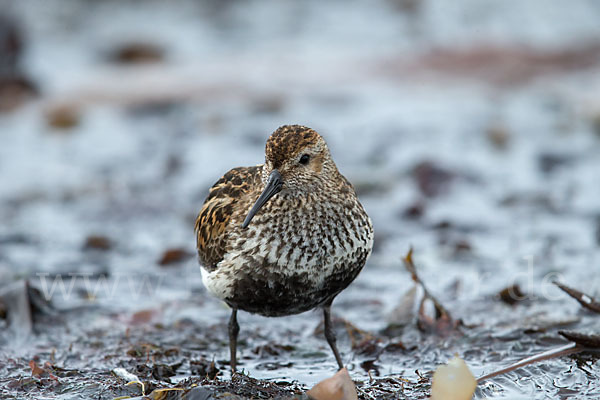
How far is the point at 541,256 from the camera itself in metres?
6.79

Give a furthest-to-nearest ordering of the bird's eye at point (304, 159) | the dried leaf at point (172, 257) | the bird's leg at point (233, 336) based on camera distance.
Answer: the dried leaf at point (172, 257) < the bird's leg at point (233, 336) < the bird's eye at point (304, 159)

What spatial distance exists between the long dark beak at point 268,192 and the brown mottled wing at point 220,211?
1.22ft

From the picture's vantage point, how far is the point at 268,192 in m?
4.32

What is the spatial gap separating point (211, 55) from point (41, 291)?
782 centimetres

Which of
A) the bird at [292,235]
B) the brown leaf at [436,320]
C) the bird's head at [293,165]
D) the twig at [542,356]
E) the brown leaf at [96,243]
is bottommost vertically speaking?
the twig at [542,356]

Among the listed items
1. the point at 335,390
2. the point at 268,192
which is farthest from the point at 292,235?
the point at 335,390

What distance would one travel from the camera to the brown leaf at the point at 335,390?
3.86m

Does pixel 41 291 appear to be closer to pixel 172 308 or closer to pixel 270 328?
pixel 172 308

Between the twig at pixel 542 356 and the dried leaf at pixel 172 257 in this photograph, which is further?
the dried leaf at pixel 172 257

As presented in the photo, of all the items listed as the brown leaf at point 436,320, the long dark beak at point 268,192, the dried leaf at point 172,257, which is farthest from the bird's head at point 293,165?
the dried leaf at point 172,257

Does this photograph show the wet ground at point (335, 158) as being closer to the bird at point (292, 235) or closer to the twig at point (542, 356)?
the twig at point (542, 356)

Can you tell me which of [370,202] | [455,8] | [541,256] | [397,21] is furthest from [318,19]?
[541,256]

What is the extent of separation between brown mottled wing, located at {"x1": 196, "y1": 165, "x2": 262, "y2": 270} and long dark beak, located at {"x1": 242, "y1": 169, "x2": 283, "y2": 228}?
0.37 meters

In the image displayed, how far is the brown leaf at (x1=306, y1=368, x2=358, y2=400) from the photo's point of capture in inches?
152
